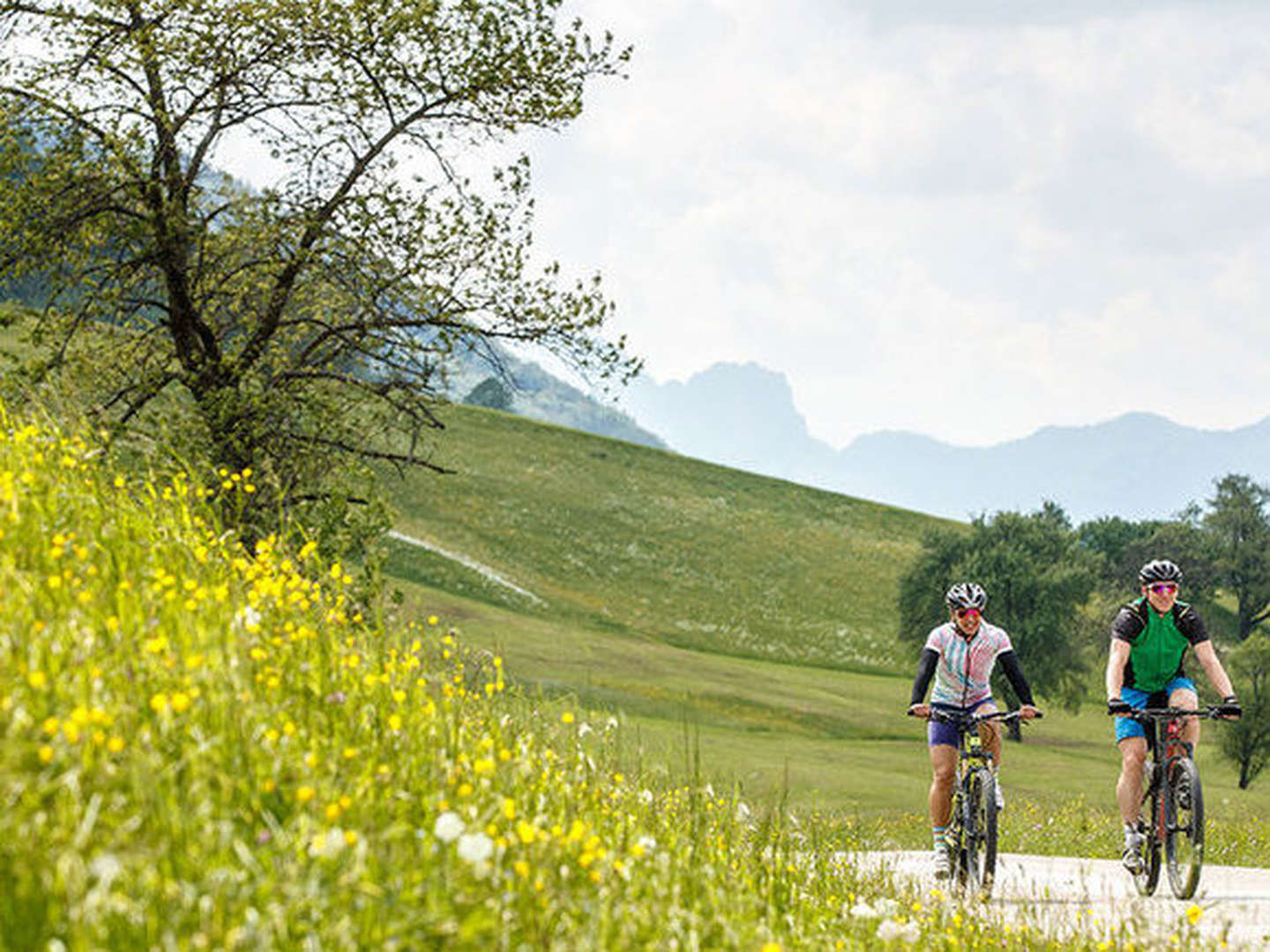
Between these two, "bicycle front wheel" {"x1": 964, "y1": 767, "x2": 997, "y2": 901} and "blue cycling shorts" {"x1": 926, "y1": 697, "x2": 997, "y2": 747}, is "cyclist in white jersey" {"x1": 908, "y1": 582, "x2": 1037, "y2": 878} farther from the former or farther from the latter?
"bicycle front wheel" {"x1": 964, "y1": 767, "x2": 997, "y2": 901}

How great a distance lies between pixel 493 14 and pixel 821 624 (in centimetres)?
6032

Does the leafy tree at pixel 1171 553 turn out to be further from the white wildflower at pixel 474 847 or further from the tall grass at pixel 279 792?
the white wildflower at pixel 474 847

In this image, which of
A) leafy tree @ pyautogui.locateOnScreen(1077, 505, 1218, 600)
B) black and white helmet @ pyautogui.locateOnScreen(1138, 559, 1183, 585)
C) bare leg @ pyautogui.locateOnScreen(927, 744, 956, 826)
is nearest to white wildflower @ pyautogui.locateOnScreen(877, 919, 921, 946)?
bare leg @ pyautogui.locateOnScreen(927, 744, 956, 826)

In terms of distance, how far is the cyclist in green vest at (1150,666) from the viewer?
469 inches

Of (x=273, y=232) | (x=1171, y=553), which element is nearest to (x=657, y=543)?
(x=1171, y=553)

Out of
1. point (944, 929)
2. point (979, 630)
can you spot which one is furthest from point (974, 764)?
point (944, 929)

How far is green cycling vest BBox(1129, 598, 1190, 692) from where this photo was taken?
1210cm

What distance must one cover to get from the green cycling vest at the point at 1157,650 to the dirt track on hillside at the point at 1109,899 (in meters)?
2.01

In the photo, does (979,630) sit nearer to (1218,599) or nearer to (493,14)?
(493,14)

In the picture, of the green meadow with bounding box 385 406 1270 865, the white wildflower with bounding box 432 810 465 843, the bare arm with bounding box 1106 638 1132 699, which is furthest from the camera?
the green meadow with bounding box 385 406 1270 865

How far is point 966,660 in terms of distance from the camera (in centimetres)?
1211

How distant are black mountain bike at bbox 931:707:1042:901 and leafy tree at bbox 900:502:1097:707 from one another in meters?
42.2

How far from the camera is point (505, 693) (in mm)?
8359

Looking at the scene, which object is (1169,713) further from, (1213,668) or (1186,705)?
(1213,668)
